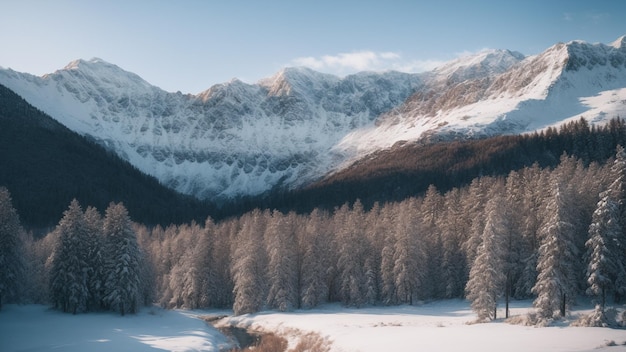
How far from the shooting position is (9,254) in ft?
168

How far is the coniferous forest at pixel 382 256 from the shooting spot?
1652 inches

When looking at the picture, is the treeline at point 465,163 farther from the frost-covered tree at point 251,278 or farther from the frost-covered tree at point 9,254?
the frost-covered tree at point 9,254

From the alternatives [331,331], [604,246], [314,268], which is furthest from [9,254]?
[604,246]

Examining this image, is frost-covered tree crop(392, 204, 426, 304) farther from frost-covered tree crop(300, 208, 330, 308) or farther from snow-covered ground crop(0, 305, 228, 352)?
snow-covered ground crop(0, 305, 228, 352)

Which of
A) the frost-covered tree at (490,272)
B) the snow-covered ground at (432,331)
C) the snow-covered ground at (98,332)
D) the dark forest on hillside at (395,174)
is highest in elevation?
the dark forest on hillside at (395,174)

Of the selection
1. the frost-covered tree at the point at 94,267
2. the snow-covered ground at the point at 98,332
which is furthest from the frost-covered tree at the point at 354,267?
the frost-covered tree at the point at 94,267

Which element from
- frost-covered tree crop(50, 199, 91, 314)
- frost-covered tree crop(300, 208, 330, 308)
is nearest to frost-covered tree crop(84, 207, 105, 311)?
frost-covered tree crop(50, 199, 91, 314)

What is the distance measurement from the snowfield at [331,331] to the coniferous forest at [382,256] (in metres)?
3.06

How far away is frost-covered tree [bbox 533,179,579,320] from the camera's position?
40.0 metres

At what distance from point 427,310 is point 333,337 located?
23038 millimetres

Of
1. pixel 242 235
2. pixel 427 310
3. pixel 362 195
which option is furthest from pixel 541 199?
pixel 362 195

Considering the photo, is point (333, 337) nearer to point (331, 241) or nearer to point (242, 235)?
point (331, 241)

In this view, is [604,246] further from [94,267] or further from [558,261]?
[94,267]

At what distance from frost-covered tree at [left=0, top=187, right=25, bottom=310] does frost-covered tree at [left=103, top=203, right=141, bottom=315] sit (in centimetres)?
970
